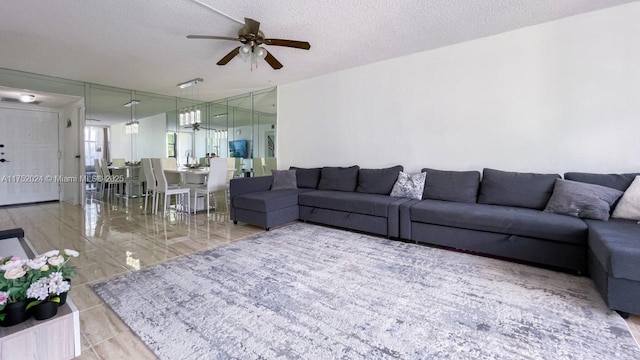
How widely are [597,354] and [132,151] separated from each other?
8.52 meters

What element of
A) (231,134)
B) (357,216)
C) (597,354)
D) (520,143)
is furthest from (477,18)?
(231,134)

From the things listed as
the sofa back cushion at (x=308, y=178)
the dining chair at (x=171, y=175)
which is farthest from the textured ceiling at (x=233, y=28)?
the dining chair at (x=171, y=175)

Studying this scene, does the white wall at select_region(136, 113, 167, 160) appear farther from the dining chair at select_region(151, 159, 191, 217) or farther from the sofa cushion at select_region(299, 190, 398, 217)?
the sofa cushion at select_region(299, 190, 398, 217)

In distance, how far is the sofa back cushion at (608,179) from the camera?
2.68 metres

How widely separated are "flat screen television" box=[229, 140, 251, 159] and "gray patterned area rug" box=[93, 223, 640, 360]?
4557 mm

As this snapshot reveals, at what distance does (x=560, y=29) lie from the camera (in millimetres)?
3131

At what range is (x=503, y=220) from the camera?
2711 millimetres

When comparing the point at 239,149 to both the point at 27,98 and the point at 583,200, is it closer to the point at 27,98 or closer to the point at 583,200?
the point at 27,98

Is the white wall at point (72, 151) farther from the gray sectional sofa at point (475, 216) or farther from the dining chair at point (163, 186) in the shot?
the gray sectional sofa at point (475, 216)

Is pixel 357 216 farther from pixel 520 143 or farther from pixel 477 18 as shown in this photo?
pixel 477 18

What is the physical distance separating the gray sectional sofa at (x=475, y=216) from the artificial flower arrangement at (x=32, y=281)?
8.35 feet

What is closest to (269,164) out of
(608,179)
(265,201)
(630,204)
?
(265,201)

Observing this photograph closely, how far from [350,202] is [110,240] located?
3024 mm

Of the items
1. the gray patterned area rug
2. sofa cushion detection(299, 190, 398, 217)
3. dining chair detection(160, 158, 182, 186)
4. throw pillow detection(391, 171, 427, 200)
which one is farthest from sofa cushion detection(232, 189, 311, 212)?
dining chair detection(160, 158, 182, 186)
